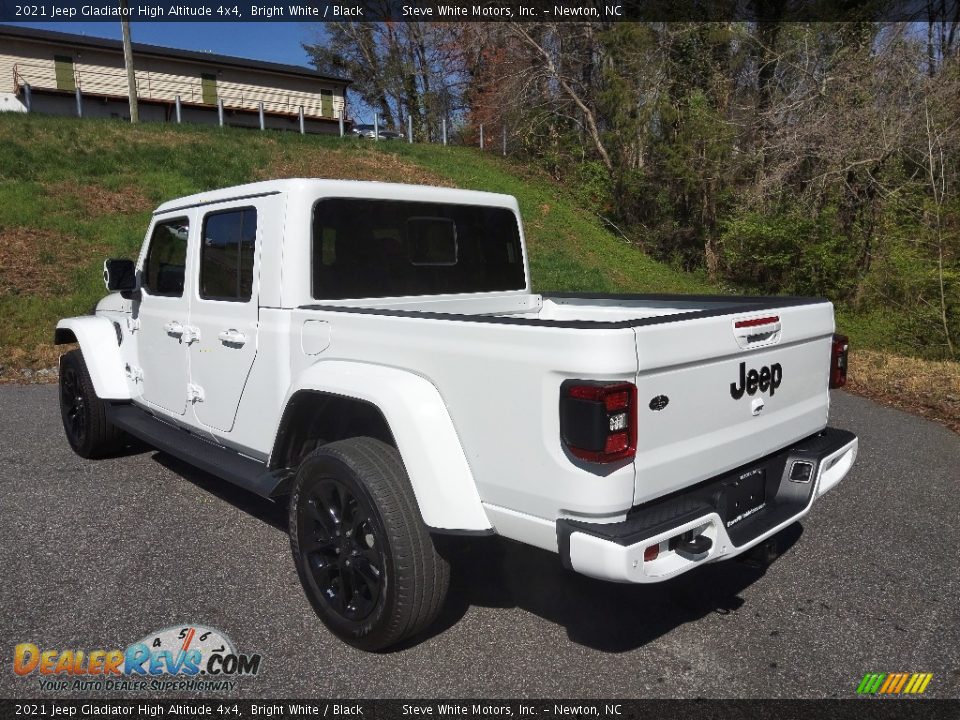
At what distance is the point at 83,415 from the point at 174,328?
1.69 metres

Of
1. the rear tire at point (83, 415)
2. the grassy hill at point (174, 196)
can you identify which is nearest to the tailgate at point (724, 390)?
the rear tire at point (83, 415)

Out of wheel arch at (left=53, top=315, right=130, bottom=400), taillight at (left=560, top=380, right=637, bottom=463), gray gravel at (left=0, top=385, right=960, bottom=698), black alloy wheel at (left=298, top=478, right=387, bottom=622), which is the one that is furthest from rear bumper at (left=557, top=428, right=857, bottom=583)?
wheel arch at (left=53, top=315, right=130, bottom=400)

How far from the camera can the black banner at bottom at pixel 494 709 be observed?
2.64 metres

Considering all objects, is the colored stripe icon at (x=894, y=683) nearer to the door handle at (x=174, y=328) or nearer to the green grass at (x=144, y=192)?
the door handle at (x=174, y=328)

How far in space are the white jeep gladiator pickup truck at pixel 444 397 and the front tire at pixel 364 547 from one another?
1 centimetres

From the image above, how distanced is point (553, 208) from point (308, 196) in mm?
16488

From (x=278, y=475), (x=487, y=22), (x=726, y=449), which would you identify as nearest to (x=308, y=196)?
(x=278, y=475)

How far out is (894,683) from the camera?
2826mm

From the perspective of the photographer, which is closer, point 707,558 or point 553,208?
point 707,558

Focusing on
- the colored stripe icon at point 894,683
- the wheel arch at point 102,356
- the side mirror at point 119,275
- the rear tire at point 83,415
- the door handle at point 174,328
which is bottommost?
the colored stripe icon at point 894,683

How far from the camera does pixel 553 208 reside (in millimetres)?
19453

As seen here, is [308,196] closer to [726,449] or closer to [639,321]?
[639,321]

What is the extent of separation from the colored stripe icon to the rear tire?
4996 mm

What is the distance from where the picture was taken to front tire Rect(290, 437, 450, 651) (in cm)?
280
